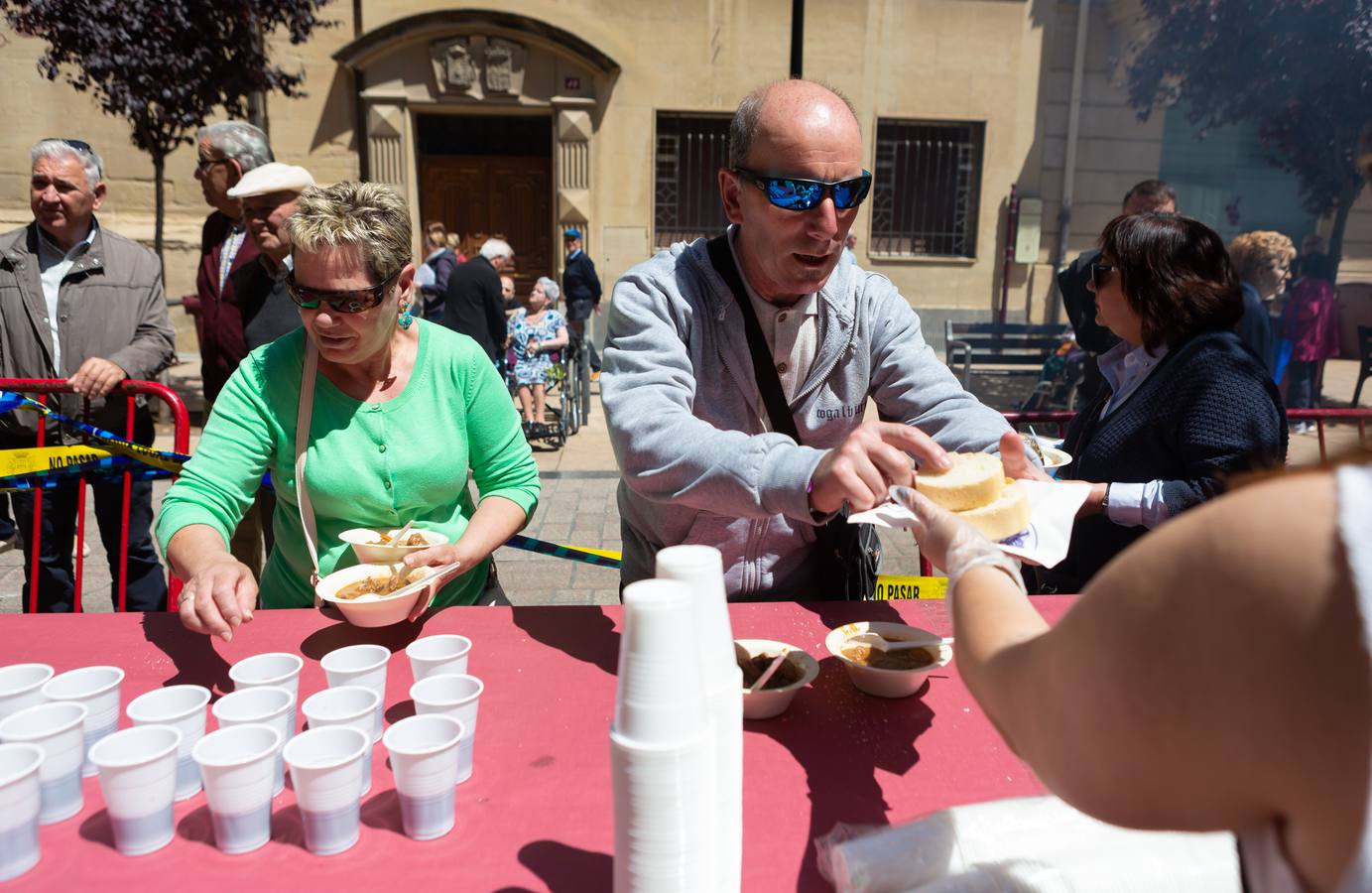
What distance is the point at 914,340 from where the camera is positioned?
2.42 metres

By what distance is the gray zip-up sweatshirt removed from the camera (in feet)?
6.80

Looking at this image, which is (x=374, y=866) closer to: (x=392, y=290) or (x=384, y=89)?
(x=392, y=290)

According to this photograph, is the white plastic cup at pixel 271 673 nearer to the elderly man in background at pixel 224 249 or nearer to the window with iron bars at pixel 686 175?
the elderly man in background at pixel 224 249

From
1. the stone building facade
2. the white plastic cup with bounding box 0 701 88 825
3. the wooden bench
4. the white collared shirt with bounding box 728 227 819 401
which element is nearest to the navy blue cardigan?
the white collared shirt with bounding box 728 227 819 401

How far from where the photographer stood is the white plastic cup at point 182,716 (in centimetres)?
145

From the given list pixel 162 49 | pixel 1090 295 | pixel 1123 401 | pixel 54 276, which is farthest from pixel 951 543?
pixel 162 49

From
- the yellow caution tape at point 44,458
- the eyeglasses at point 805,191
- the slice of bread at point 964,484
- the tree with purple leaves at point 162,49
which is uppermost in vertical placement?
the tree with purple leaves at point 162,49

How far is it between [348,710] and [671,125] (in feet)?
46.9

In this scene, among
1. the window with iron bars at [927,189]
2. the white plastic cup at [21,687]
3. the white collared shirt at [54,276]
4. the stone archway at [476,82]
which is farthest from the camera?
the window with iron bars at [927,189]

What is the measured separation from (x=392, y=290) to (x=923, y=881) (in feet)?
6.32

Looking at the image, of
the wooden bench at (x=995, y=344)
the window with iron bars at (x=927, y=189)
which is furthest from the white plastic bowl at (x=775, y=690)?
the window with iron bars at (x=927, y=189)

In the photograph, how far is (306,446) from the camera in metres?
2.41

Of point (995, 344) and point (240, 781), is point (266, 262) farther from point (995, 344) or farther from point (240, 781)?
point (995, 344)

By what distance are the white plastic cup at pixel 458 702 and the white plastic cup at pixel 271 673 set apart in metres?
0.23
